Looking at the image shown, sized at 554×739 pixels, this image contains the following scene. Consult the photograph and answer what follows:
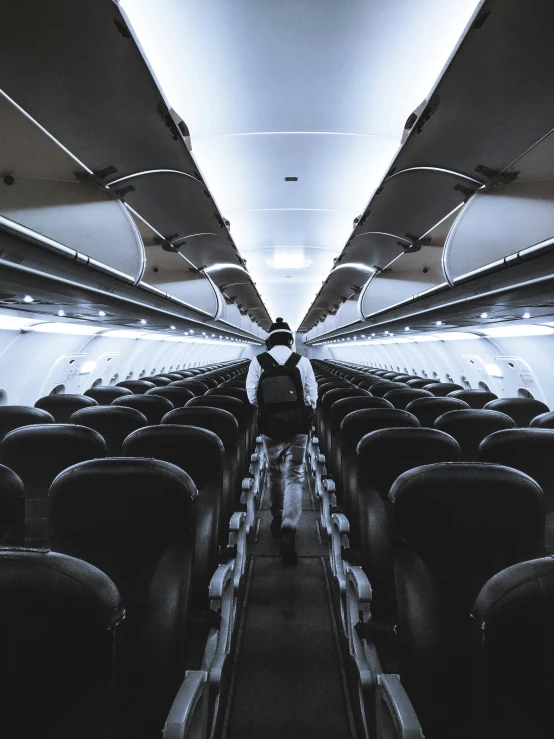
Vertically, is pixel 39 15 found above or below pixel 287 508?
above

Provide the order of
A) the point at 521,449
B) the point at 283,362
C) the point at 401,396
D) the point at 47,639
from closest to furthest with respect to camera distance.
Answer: the point at 47,639
the point at 521,449
the point at 283,362
the point at 401,396

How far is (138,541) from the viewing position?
2.11 meters

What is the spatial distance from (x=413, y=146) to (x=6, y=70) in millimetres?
2481

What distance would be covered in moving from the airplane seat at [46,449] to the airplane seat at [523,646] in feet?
8.80

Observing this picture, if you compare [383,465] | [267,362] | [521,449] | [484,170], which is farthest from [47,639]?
[484,170]

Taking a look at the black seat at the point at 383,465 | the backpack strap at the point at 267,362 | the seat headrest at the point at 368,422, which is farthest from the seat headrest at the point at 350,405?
the black seat at the point at 383,465

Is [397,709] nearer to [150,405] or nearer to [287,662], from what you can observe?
[287,662]

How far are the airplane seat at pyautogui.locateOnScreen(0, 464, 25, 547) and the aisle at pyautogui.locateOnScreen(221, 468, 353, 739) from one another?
5.30 feet

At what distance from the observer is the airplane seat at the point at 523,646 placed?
4.13 ft

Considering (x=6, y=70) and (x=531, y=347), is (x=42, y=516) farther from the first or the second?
(x=531, y=347)

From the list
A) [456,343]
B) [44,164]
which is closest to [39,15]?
[44,164]

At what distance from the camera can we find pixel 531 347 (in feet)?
26.1

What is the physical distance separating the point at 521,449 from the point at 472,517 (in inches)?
51.6

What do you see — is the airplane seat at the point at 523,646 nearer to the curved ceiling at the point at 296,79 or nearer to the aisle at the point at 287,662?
the aisle at the point at 287,662
